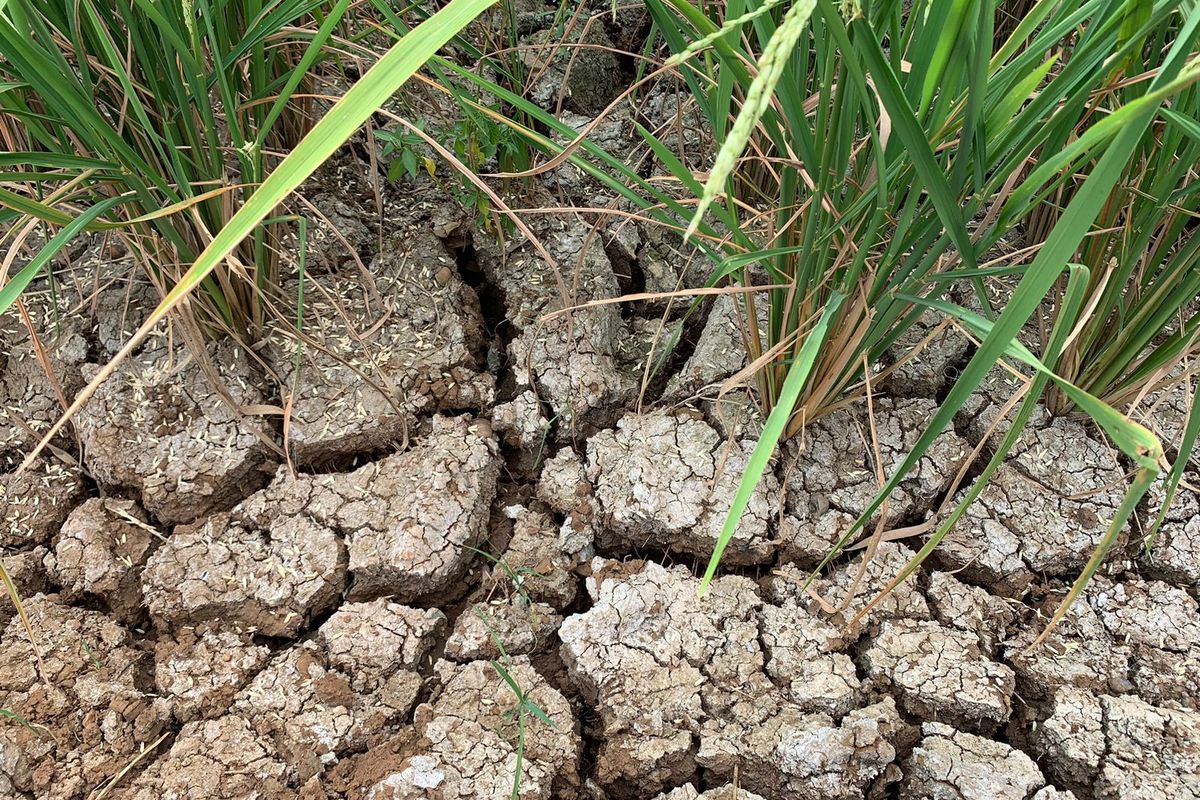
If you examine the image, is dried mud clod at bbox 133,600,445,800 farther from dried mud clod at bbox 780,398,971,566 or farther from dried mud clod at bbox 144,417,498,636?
dried mud clod at bbox 780,398,971,566

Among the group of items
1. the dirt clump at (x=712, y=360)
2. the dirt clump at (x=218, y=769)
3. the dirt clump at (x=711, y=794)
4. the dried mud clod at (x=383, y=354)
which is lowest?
the dirt clump at (x=218, y=769)

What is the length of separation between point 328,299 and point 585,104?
750 mm

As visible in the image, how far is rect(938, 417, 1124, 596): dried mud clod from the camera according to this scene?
128 cm

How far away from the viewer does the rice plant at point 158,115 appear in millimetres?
958

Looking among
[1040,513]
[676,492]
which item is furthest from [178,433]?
[1040,513]

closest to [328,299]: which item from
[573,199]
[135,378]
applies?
[135,378]

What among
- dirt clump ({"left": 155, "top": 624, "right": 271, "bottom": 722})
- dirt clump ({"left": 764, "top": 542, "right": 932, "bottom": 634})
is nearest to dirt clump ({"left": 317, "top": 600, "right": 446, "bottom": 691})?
dirt clump ({"left": 155, "top": 624, "right": 271, "bottom": 722})

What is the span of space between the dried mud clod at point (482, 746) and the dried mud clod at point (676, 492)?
29cm

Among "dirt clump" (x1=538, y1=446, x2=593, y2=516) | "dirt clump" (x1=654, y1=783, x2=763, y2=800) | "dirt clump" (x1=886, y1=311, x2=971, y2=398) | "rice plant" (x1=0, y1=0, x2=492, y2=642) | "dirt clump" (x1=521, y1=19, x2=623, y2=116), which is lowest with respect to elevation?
"dirt clump" (x1=654, y1=783, x2=763, y2=800)

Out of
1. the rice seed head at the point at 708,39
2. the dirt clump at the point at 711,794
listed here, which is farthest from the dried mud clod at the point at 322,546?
the rice seed head at the point at 708,39

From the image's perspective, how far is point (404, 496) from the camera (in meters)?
1.33

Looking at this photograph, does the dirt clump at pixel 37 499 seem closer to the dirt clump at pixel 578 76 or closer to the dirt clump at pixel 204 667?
the dirt clump at pixel 204 667

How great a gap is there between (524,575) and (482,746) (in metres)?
0.28

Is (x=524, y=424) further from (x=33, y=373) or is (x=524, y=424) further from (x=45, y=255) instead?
(x=33, y=373)
